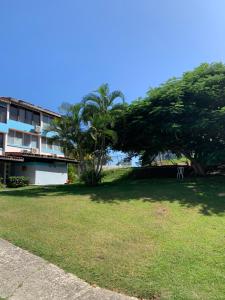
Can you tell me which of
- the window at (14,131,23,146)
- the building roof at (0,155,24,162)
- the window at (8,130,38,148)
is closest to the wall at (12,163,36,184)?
the building roof at (0,155,24,162)

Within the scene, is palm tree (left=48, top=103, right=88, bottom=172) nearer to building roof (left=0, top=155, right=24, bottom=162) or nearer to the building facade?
the building facade

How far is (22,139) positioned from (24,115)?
256cm

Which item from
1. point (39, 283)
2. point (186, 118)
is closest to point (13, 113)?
point (186, 118)

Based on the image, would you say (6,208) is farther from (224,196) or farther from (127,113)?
(127,113)

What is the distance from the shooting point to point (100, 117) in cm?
1931

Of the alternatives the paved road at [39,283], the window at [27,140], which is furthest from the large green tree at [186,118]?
the window at [27,140]

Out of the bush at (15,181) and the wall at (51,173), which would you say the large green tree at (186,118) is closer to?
the bush at (15,181)

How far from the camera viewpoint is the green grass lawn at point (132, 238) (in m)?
6.29

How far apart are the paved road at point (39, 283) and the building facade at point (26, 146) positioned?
20.8 meters

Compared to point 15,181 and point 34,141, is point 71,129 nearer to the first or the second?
point 15,181

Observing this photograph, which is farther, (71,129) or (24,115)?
(24,115)

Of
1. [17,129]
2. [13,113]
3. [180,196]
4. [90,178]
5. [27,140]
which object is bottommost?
[180,196]

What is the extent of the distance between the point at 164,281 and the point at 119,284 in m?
0.87

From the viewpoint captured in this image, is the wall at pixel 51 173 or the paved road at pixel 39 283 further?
the wall at pixel 51 173
